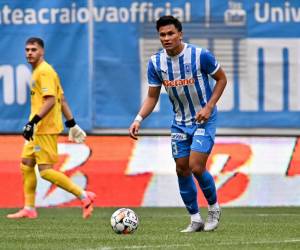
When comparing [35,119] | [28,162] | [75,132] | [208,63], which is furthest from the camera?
[75,132]

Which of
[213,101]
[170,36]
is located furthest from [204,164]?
[170,36]

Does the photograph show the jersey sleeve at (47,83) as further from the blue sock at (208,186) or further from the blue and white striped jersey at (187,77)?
the blue sock at (208,186)

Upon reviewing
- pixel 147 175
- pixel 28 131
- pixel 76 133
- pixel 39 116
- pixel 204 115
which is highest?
pixel 204 115

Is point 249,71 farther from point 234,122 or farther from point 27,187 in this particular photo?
point 27,187

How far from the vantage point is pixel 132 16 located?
15.4 m

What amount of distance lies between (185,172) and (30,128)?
7.94 ft

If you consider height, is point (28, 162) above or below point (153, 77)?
below

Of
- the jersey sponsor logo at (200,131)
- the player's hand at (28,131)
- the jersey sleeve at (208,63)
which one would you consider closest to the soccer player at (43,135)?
the player's hand at (28,131)

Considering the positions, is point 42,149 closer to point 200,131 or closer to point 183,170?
point 183,170

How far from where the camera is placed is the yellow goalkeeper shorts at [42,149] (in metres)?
12.7

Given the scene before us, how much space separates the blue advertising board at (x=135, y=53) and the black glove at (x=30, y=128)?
3050 millimetres

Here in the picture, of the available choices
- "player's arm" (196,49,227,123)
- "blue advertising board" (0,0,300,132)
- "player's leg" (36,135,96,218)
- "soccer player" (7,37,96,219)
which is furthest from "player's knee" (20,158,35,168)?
"player's arm" (196,49,227,123)

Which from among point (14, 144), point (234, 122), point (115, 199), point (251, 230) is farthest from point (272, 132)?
point (251, 230)

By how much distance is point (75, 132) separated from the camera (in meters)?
13.4
